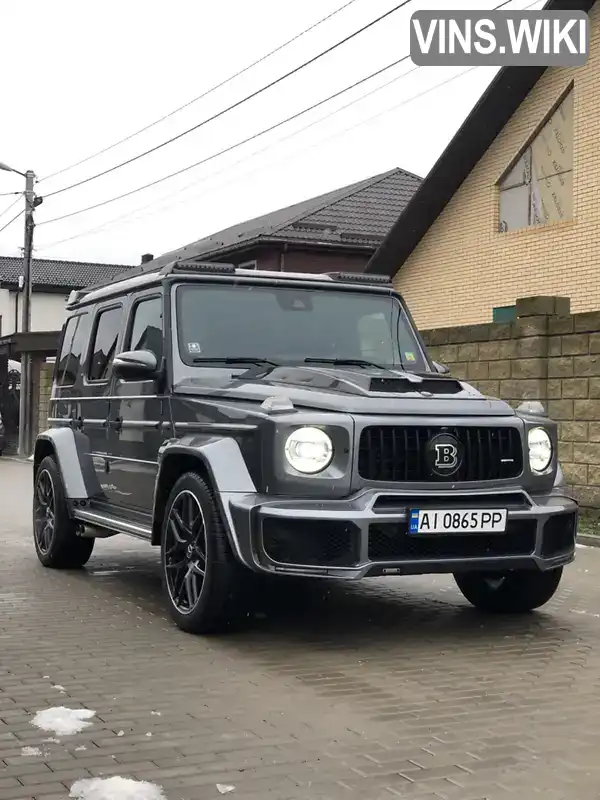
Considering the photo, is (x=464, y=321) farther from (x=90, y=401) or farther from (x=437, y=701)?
(x=437, y=701)

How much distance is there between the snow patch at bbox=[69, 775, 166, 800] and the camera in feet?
12.5

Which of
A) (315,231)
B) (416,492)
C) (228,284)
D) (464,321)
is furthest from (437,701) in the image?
(315,231)

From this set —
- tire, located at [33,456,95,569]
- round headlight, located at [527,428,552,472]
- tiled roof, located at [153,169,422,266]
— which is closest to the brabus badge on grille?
round headlight, located at [527,428,552,472]

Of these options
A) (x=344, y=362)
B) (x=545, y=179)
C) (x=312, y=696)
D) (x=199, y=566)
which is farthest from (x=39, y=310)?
(x=312, y=696)

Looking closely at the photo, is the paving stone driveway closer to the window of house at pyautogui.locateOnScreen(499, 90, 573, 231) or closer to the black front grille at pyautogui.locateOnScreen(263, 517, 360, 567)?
the black front grille at pyautogui.locateOnScreen(263, 517, 360, 567)

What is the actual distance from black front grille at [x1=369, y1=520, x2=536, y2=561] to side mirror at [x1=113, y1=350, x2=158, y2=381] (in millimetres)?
1966

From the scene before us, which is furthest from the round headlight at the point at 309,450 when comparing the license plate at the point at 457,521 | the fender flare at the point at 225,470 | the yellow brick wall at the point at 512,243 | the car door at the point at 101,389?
the yellow brick wall at the point at 512,243

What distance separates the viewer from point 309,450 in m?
5.98

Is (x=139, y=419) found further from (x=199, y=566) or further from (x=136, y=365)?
(x=199, y=566)

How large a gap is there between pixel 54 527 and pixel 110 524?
1.32m

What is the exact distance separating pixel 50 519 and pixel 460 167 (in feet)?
43.2

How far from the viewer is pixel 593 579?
9.02m

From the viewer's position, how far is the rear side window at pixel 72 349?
9.20 meters

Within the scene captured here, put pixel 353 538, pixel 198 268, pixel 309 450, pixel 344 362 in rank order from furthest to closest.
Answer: pixel 198 268, pixel 344 362, pixel 309 450, pixel 353 538
